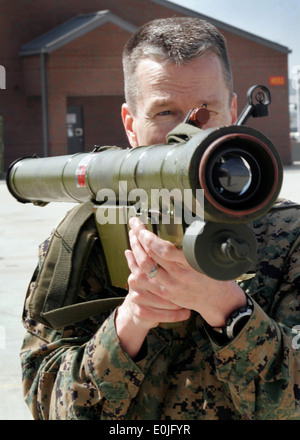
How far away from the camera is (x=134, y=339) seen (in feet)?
6.17

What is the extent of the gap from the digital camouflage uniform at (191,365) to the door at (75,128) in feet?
87.6

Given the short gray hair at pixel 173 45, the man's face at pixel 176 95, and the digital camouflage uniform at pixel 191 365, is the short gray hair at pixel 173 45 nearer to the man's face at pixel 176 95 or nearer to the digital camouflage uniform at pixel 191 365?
the man's face at pixel 176 95

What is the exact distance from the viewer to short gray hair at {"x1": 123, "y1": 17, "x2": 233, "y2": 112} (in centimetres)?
210

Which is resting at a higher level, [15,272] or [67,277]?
[67,277]

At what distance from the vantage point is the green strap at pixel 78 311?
201 cm

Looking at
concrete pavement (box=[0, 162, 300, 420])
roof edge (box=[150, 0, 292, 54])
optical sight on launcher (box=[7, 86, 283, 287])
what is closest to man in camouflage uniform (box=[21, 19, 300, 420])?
optical sight on launcher (box=[7, 86, 283, 287])

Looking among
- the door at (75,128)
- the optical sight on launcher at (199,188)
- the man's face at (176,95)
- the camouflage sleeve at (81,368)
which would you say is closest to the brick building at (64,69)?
the door at (75,128)

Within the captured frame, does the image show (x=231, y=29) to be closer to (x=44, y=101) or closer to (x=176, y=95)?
(x=44, y=101)

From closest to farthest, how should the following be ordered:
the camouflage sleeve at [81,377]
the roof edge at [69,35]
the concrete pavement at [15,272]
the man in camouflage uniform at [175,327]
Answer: the man in camouflage uniform at [175,327] < the camouflage sleeve at [81,377] < the concrete pavement at [15,272] < the roof edge at [69,35]

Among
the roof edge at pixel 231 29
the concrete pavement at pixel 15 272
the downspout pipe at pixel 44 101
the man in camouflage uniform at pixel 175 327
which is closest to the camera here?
the man in camouflage uniform at pixel 175 327

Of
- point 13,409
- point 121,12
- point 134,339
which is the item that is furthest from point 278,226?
point 121,12

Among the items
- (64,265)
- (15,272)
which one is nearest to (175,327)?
(64,265)

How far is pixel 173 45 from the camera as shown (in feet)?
6.88

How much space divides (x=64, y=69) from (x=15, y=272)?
58.9 ft
